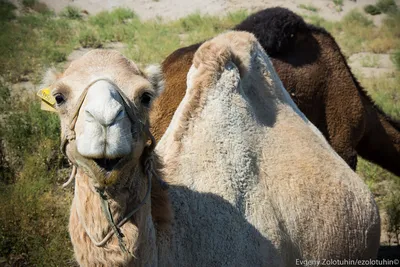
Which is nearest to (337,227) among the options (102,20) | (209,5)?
(102,20)

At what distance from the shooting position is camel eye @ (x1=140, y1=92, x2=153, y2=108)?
275 centimetres

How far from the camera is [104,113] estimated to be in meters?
2.36

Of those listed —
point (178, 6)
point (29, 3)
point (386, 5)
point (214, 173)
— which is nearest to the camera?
point (214, 173)

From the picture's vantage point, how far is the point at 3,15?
18.2 meters

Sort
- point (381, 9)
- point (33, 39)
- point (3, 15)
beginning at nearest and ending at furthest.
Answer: point (33, 39), point (3, 15), point (381, 9)

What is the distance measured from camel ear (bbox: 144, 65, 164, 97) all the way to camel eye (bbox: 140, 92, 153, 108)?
0.18 meters

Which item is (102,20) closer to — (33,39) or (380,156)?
(33,39)

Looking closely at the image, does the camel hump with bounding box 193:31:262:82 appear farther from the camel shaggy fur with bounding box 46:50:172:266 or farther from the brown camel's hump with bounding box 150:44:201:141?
the brown camel's hump with bounding box 150:44:201:141

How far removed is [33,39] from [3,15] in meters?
4.22

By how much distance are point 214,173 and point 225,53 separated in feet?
2.63

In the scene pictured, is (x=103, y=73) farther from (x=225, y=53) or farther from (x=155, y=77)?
(x=225, y=53)

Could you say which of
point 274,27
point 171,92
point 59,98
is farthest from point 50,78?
point 274,27

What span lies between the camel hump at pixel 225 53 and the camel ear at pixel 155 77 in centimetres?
60

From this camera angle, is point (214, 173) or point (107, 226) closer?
point (107, 226)
